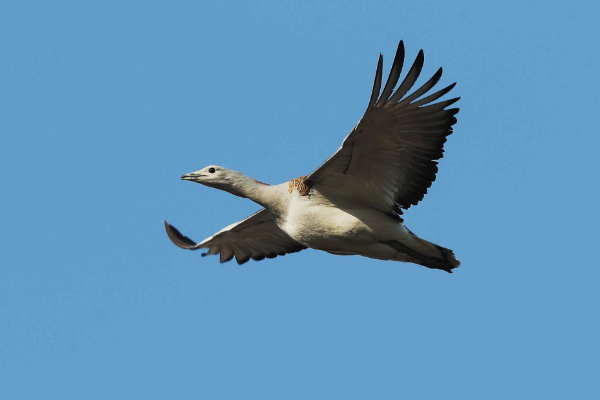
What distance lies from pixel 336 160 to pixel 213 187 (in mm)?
2681

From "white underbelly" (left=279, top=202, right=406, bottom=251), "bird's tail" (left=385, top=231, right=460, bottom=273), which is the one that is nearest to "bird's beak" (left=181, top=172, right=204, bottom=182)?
"white underbelly" (left=279, top=202, right=406, bottom=251)

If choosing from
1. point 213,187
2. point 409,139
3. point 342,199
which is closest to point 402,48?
point 409,139

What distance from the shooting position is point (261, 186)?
15.5m

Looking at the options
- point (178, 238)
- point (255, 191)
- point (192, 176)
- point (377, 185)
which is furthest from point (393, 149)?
point (178, 238)

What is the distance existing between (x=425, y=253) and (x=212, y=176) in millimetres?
3562

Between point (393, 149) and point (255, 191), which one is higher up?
point (393, 149)

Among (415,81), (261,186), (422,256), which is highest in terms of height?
(415,81)

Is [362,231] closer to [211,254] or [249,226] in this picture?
[249,226]

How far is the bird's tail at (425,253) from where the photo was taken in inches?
589

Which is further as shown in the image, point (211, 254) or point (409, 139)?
point (211, 254)

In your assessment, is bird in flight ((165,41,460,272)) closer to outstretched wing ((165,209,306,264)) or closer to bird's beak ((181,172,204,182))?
bird's beak ((181,172,204,182))

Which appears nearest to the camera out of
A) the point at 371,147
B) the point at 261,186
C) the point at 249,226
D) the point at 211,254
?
the point at 371,147

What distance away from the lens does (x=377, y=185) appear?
14.9m

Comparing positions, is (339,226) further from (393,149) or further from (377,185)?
(393,149)
